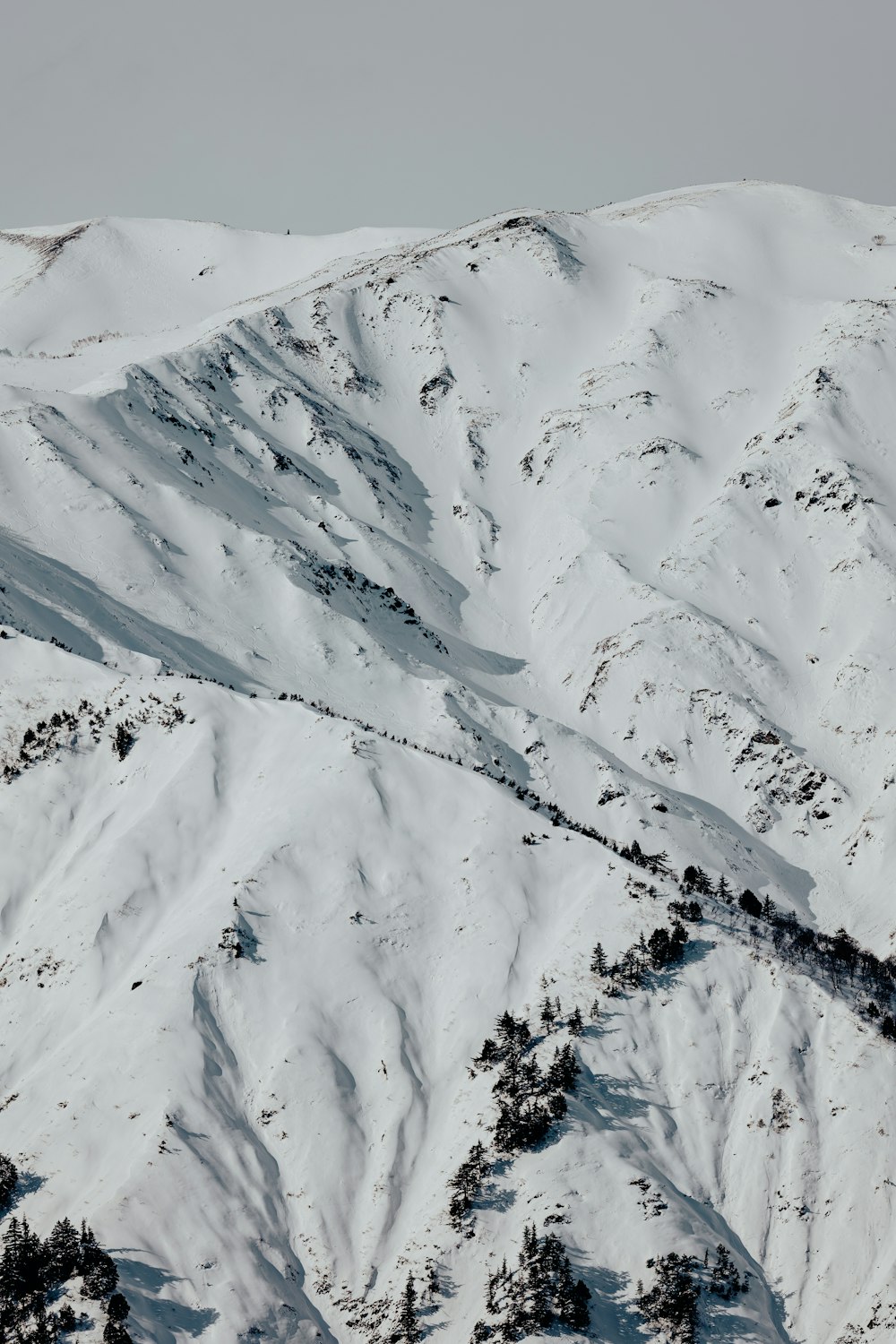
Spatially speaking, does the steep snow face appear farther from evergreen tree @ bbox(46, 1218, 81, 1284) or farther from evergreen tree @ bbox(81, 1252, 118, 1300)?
evergreen tree @ bbox(46, 1218, 81, 1284)

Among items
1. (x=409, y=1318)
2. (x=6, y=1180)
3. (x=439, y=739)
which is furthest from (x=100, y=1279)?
(x=439, y=739)

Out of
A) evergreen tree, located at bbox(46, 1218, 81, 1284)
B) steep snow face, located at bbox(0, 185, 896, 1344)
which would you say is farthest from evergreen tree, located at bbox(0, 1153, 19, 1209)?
evergreen tree, located at bbox(46, 1218, 81, 1284)

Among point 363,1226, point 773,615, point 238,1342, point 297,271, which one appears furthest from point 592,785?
point 297,271

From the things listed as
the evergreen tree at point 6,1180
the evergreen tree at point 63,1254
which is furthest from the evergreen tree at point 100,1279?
the evergreen tree at point 6,1180

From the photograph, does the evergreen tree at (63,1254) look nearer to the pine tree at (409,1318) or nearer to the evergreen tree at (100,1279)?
the evergreen tree at (100,1279)

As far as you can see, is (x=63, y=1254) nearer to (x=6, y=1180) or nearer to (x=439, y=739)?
(x=6, y=1180)

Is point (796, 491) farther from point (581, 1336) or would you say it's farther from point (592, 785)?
point (581, 1336)

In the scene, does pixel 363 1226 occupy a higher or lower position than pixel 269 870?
lower

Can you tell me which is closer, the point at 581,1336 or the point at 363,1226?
the point at 581,1336
